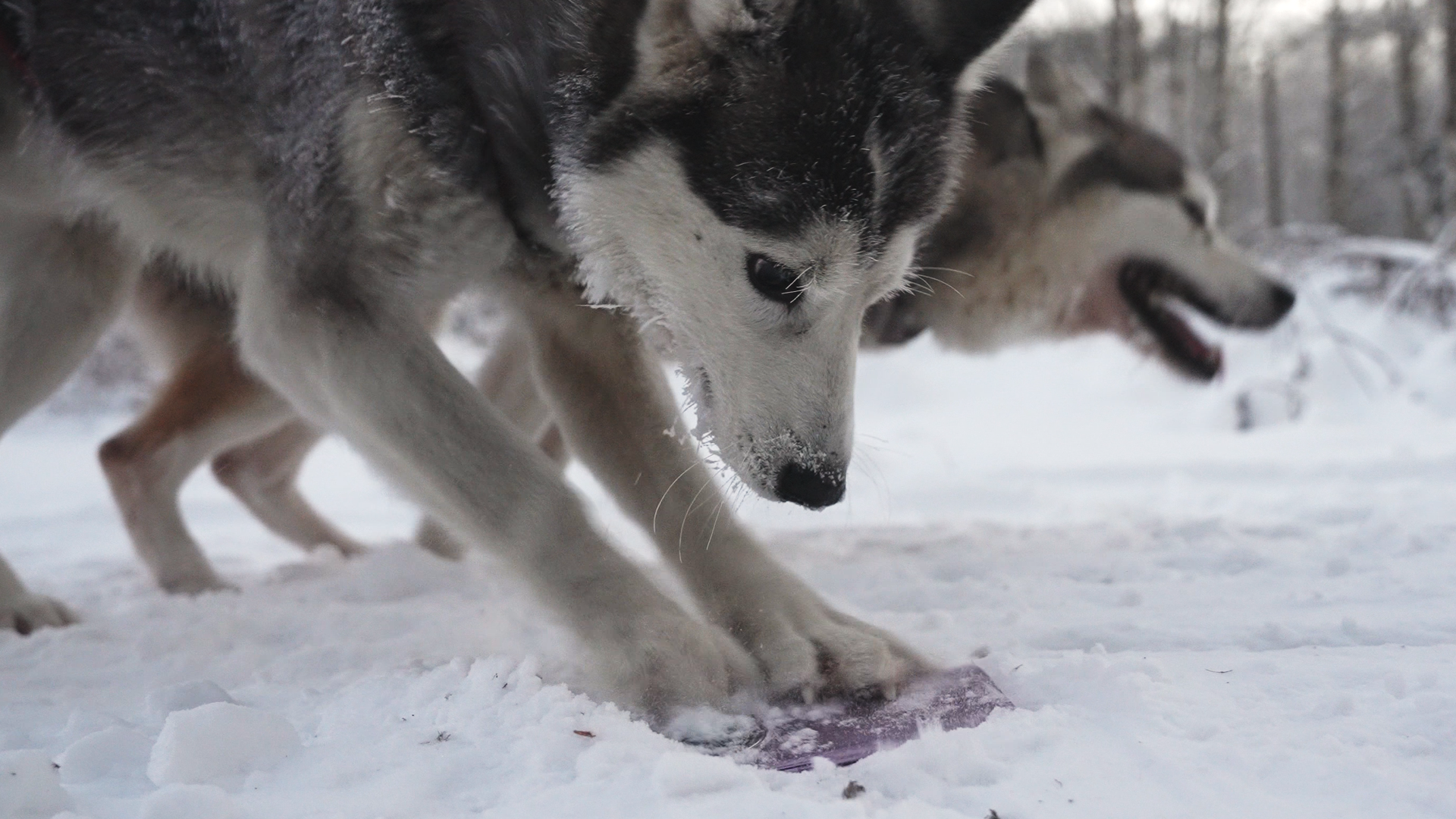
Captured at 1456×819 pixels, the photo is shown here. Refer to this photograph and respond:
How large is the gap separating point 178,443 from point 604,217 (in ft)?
Answer: 5.80

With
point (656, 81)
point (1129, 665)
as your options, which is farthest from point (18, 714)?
point (1129, 665)

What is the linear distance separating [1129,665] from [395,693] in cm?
106

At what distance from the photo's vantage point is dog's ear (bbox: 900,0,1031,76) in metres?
1.74

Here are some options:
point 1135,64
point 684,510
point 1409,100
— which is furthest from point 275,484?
point 1409,100

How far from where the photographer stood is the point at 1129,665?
1.57 m

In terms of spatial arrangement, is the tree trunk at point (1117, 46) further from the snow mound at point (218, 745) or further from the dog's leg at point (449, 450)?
the snow mound at point (218, 745)

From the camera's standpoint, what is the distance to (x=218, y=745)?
1280 mm

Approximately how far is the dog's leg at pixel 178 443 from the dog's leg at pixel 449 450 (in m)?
1.09

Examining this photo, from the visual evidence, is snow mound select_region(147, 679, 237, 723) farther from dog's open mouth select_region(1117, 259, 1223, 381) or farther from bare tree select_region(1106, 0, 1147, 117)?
bare tree select_region(1106, 0, 1147, 117)

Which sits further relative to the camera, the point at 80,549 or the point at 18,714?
the point at 80,549

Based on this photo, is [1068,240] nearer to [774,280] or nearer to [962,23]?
[962,23]

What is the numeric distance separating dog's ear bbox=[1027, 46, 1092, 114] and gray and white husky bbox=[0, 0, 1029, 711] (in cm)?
170

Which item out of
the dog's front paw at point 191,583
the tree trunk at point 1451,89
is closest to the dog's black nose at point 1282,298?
the dog's front paw at point 191,583

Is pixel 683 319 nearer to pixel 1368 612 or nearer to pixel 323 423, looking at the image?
pixel 323 423
